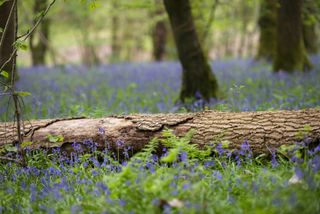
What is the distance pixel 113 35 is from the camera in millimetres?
26094

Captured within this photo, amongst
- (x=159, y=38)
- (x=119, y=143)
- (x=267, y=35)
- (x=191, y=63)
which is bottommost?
(x=119, y=143)

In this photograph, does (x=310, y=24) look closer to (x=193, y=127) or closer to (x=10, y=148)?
(x=193, y=127)

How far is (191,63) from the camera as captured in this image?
742cm

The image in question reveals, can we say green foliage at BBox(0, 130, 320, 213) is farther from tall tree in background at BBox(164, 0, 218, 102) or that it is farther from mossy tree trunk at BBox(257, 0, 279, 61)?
mossy tree trunk at BBox(257, 0, 279, 61)

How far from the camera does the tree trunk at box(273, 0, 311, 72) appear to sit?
31.5 feet

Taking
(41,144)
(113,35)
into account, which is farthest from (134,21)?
(41,144)

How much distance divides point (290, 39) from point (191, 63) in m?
3.78

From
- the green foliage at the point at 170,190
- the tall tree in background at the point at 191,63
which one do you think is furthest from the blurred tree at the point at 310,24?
the green foliage at the point at 170,190

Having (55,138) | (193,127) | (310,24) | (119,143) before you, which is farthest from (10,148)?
(310,24)

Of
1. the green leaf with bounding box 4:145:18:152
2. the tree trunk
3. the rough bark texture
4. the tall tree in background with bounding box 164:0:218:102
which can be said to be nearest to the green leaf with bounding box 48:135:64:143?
the rough bark texture

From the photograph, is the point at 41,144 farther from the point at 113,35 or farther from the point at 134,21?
the point at 134,21

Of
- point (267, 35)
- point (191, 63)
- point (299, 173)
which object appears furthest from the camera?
point (267, 35)

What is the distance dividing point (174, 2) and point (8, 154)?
169 inches

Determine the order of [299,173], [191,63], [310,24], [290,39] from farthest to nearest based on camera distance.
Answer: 1. [310,24]
2. [290,39]
3. [191,63]
4. [299,173]
